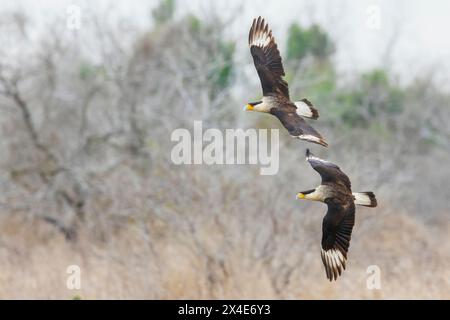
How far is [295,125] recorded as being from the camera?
160 inches

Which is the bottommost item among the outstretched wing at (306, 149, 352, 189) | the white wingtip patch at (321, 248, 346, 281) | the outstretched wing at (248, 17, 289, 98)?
the white wingtip patch at (321, 248, 346, 281)

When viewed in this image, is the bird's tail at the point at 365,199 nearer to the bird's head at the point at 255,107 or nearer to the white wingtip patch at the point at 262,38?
the bird's head at the point at 255,107

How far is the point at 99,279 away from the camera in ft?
41.5

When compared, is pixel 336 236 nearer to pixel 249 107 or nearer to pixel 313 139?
pixel 249 107

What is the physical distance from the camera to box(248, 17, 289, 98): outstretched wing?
4.43m

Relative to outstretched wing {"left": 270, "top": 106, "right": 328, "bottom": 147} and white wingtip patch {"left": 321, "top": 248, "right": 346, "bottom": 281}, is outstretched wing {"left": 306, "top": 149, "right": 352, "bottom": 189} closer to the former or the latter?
outstretched wing {"left": 270, "top": 106, "right": 328, "bottom": 147}

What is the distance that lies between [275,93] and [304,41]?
18299mm

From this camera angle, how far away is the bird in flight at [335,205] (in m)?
4.00

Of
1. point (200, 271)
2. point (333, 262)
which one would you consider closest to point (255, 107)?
point (333, 262)

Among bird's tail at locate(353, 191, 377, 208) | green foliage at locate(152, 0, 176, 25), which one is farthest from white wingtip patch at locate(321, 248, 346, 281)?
green foliage at locate(152, 0, 176, 25)

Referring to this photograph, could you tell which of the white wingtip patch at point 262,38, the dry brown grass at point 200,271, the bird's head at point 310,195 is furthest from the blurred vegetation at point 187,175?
the bird's head at point 310,195

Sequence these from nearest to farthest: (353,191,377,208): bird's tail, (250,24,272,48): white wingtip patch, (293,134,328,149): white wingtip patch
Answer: (293,134,328,149): white wingtip patch
(353,191,377,208): bird's tail
(250,24,272,48): white wingtip patch

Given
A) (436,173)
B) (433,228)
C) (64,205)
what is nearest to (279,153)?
(64,205)

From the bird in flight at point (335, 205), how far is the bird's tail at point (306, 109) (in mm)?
202
